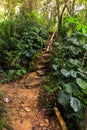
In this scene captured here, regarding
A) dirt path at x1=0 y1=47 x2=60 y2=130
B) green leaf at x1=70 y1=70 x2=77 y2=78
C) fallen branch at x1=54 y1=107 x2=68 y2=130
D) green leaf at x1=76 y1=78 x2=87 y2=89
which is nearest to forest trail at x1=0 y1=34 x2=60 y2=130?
dirt path at x1=0 y1=47 x2=60 y2=130

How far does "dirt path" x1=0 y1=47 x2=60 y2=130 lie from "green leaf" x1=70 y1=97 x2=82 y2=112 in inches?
21.3

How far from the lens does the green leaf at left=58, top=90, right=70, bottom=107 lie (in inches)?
153

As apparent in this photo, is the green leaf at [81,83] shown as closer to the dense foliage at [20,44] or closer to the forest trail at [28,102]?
the forest trail at [28,102]

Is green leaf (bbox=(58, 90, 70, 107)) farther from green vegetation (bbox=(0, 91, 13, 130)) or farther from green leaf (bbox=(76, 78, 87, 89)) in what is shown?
green vegetation (bbox=(0, 91, 13, 130))

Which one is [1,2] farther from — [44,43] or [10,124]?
[10,124]

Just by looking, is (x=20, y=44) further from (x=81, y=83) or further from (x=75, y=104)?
(x=75, y=104)

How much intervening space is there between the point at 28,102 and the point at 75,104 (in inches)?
49.6

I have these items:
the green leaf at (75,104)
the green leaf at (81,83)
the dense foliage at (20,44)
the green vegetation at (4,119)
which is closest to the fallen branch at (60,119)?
the green leaf at (75,104)

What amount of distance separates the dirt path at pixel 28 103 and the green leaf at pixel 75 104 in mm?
541

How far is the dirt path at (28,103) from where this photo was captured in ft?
13.0

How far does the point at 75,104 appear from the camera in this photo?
382 centimetres

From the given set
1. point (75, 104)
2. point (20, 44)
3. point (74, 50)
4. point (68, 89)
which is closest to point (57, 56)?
point (74, 50)

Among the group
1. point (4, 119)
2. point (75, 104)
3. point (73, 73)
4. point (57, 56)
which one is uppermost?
point (73, 73)

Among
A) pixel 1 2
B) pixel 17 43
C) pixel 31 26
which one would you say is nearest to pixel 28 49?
pixel 17 43
